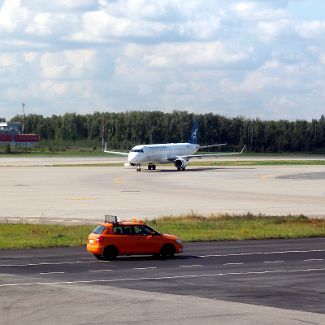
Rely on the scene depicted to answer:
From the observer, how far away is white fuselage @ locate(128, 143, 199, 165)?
13600 cm

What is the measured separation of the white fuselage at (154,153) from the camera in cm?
13600

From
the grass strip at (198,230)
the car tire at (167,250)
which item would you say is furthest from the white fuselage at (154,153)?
the car tire at (167,250)

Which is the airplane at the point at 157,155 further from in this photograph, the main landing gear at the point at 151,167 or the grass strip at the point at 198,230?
the grass strip at the point at 198,230

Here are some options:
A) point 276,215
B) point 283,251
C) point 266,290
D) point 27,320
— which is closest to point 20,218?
point 276,215

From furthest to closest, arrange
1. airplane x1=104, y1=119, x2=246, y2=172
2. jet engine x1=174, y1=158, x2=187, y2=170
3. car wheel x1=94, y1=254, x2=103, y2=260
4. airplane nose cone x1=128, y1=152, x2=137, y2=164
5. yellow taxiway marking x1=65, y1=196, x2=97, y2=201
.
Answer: jet engine x1=174, y1=158, x2=187, y2=170
airplane x1=104, y1=119, x2=246, y2=172
airplane nose cone x1=128, y1=152, x2=137, y2=164
yellow taxiway marking x1=65, y1=196, x2=97, y2=201
car wheel x1=94, y1=254, x2=103, y2=260

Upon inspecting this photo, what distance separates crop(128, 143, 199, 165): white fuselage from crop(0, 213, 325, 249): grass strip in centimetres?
7373

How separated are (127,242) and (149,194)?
47440mm

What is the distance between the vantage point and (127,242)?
131ft

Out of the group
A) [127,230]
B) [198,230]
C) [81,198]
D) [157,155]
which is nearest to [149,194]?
[81,198]

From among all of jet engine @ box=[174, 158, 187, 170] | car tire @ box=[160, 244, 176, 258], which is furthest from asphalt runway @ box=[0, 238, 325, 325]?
jet engine @ box=[174, 158, 187, 170]

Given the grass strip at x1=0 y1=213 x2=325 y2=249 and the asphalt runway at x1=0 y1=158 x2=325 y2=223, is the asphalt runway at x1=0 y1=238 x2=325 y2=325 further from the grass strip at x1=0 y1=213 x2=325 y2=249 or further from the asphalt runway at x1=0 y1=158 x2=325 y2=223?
the asphalt runway at x1=0 y1=158 x2=325 y2=223

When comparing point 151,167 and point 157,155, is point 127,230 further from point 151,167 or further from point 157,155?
point 151,167

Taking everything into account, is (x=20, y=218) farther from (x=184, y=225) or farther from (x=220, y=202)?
(x=220, y=202)

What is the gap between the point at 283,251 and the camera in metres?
43.5
